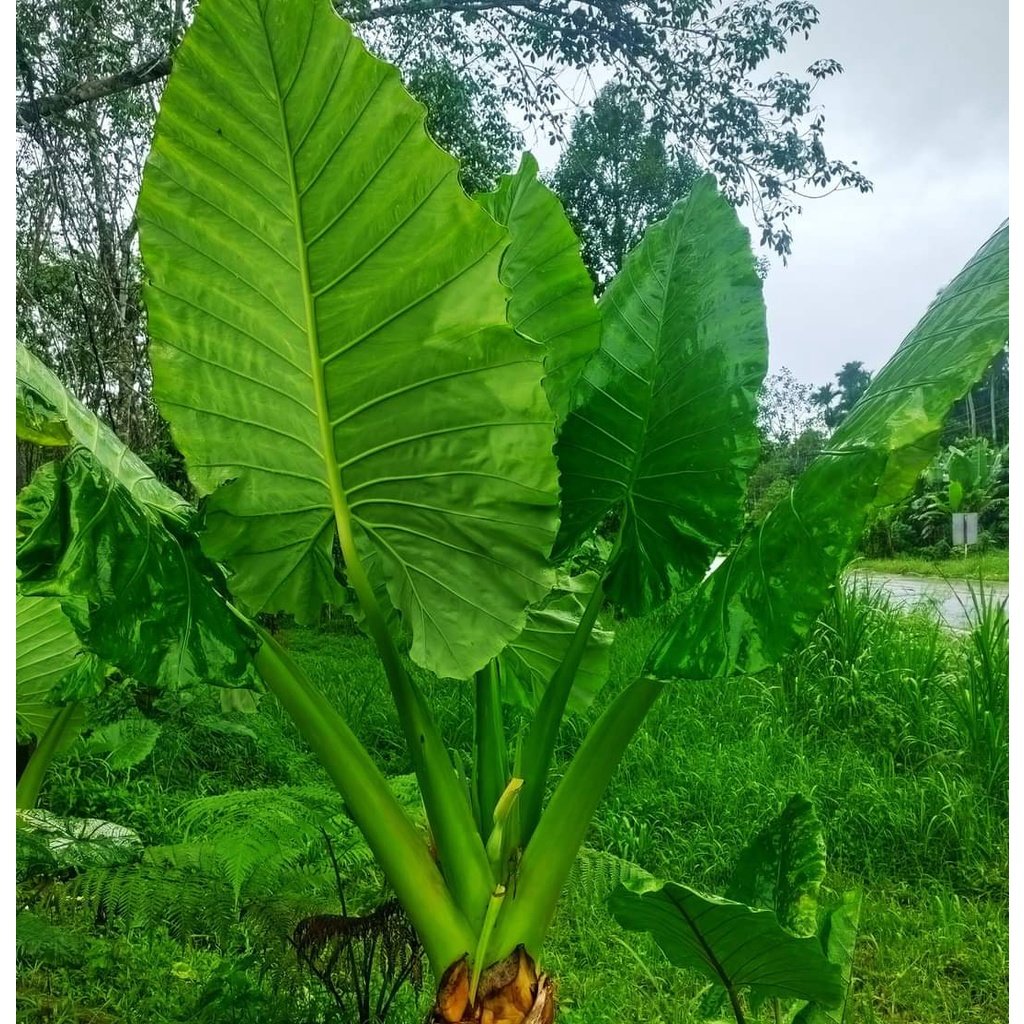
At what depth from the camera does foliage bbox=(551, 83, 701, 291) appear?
6.85ft

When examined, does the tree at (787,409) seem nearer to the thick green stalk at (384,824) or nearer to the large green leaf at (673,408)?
the large green leaf at (673,408)

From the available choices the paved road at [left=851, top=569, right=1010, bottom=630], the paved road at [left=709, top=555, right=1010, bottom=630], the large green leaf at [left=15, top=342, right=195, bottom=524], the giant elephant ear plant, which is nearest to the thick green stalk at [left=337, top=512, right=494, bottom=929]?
the giant elephant ear plant

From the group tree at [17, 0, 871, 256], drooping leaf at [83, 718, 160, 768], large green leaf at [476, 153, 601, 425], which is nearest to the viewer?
large green leaf at [476, 153, 601, 425]

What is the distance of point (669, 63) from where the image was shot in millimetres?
2074

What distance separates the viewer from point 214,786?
1.85m

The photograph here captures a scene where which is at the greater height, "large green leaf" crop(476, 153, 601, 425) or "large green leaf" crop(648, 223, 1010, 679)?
"large green leaf" crop(476, 153, 601, 425)

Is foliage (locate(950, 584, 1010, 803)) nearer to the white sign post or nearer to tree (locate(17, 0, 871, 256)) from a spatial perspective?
the white sign post

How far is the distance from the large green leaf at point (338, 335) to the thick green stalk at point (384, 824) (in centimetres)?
8

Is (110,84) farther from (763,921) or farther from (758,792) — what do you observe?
(763,921)

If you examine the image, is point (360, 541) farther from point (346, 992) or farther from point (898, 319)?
point (898, 319)

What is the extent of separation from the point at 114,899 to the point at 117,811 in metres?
0.93

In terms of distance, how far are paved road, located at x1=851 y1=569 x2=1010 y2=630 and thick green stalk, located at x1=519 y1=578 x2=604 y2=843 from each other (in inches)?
54.3

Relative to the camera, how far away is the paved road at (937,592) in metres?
1.81

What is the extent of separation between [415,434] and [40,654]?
33.7 inches
